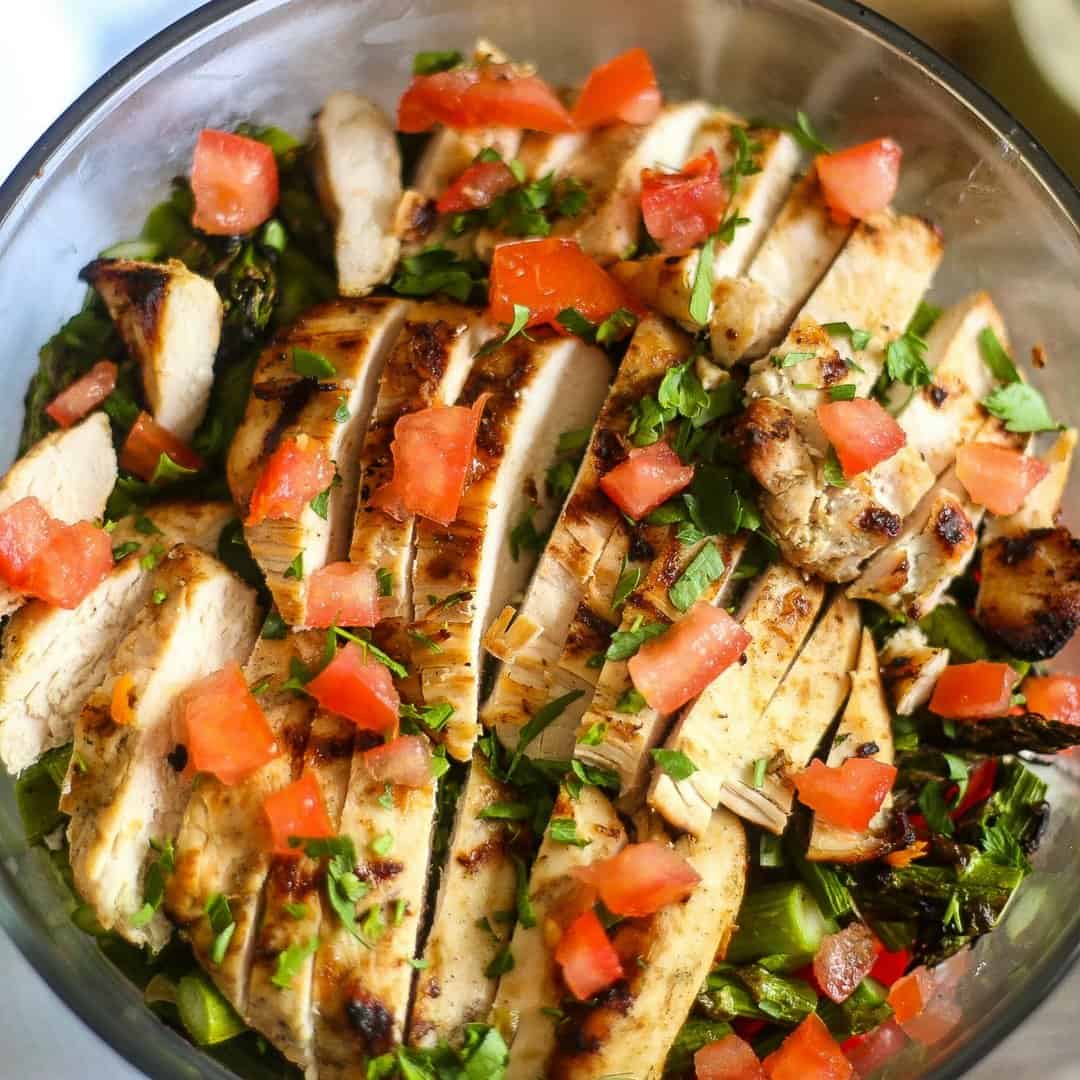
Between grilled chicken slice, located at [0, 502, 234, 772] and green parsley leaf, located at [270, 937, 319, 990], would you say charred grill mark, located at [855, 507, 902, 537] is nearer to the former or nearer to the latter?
green parsley leaf, located at [270, 937, 319, 990]

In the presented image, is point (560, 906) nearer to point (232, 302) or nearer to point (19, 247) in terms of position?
point (232, 302)

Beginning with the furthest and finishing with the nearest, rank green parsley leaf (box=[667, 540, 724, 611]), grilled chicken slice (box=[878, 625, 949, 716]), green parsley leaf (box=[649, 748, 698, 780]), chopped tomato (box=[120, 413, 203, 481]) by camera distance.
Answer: chopped tomato (box=[120, 413, 203, 481]) < grilled chicken slice (box=[878, 625, 949, 716]) < green parsley leaf (box=[667, 540, 724, 611]) < green parsley leaf (box=[649, 748, 698, 780])

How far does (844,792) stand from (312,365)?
178 centimetres

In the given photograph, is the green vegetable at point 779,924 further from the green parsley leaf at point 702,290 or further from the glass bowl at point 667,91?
the green parsley leaf at point 702,290

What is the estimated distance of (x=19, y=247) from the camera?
3.36 metres

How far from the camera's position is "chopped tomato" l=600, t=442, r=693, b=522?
2943mm

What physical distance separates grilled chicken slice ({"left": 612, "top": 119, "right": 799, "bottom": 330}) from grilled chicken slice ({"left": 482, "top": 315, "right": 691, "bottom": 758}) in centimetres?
36

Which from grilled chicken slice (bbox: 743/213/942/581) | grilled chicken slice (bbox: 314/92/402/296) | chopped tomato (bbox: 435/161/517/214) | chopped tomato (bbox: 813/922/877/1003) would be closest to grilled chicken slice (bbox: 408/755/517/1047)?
chopped tomato (bbox: 813/922/877/1003)

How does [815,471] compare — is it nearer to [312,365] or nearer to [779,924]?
[779,924]

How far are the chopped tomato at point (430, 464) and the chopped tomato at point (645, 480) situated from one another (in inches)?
14.7

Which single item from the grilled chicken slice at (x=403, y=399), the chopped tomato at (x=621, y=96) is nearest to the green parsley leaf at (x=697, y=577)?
the grilled chicken slice at (x=403, y=399)

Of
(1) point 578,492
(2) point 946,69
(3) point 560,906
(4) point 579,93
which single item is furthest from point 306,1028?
(2) point 946,69

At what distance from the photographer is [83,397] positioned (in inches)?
134

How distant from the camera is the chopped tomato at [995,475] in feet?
10.8
